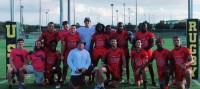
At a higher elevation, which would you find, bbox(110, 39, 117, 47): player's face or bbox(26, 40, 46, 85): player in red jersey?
bbox(110, 39, 117, 47): player's face

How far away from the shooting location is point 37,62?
11.2 metres

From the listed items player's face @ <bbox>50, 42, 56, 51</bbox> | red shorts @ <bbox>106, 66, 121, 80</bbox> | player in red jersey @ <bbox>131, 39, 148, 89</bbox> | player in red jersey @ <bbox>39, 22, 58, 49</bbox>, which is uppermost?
player in red jersey @ <bbox>39, 22, 58, 49</bbox>

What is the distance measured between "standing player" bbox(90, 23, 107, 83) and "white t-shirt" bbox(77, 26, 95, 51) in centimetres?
13

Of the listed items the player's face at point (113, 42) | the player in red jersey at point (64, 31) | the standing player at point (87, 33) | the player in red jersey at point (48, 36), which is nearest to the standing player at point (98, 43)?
the standing player at point (87, 33)

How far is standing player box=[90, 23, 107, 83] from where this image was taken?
10633 mm

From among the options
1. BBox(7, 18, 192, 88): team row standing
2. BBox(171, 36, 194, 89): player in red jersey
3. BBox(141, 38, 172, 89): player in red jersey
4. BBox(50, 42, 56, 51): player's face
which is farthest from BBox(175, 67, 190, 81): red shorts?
BBox(50, 42, 56, 51): player's face

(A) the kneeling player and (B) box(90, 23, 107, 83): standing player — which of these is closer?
(B) box(90, 23, 107, 83): standing player

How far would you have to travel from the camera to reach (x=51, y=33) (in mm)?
11234

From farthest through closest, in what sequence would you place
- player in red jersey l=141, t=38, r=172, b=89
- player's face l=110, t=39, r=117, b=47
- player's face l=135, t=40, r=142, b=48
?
player's face l=135, t=40, r=142, b=48
player's face l=110, t=39, r=117, b=47
player in red jersey l=141, t=38, r=172, b=89

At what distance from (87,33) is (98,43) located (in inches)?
17.0

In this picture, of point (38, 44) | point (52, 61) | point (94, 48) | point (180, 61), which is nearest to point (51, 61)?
Result: point (52, 61)

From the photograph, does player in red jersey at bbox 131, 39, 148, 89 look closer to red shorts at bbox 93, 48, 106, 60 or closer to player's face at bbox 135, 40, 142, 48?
player's face at bbox 135, 40, 142, 48

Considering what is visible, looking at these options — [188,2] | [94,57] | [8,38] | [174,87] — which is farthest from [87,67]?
[188,2]

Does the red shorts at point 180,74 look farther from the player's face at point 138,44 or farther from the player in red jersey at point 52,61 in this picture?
the player in red jersey at point 52,61
